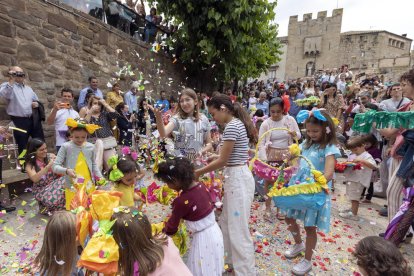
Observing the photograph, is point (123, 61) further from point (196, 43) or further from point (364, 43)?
point (364, 43)

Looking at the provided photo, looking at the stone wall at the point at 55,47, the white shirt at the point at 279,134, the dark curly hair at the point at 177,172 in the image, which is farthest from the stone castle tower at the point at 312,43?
the dark curly hair at the point at 177,172

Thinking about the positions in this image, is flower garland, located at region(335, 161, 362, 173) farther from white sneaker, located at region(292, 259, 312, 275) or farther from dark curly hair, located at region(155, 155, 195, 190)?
dark curly hair, located at region(155, 155, 195, 190)

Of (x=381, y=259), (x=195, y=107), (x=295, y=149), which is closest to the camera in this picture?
(x=381, y=259)

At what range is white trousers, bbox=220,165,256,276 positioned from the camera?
8.54ft

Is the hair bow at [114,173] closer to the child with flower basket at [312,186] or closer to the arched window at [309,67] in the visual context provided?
the child with flower basket at [312,186]

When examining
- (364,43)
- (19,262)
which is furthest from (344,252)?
(364,43)

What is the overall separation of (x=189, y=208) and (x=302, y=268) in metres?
1.54

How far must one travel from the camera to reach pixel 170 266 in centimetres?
176

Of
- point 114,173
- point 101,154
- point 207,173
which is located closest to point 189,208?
point 207,173

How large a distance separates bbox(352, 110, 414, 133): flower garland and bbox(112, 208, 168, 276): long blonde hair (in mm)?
2485

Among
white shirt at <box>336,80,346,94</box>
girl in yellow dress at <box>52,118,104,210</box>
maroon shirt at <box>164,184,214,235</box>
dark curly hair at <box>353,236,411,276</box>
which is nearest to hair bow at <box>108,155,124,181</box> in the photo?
girl in yellow dress at <box>52,118,104,210</box>

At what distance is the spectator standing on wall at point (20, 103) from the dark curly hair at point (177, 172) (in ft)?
12.3

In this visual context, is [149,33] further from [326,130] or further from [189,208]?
[189,208]

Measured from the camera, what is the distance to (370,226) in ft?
13.8
